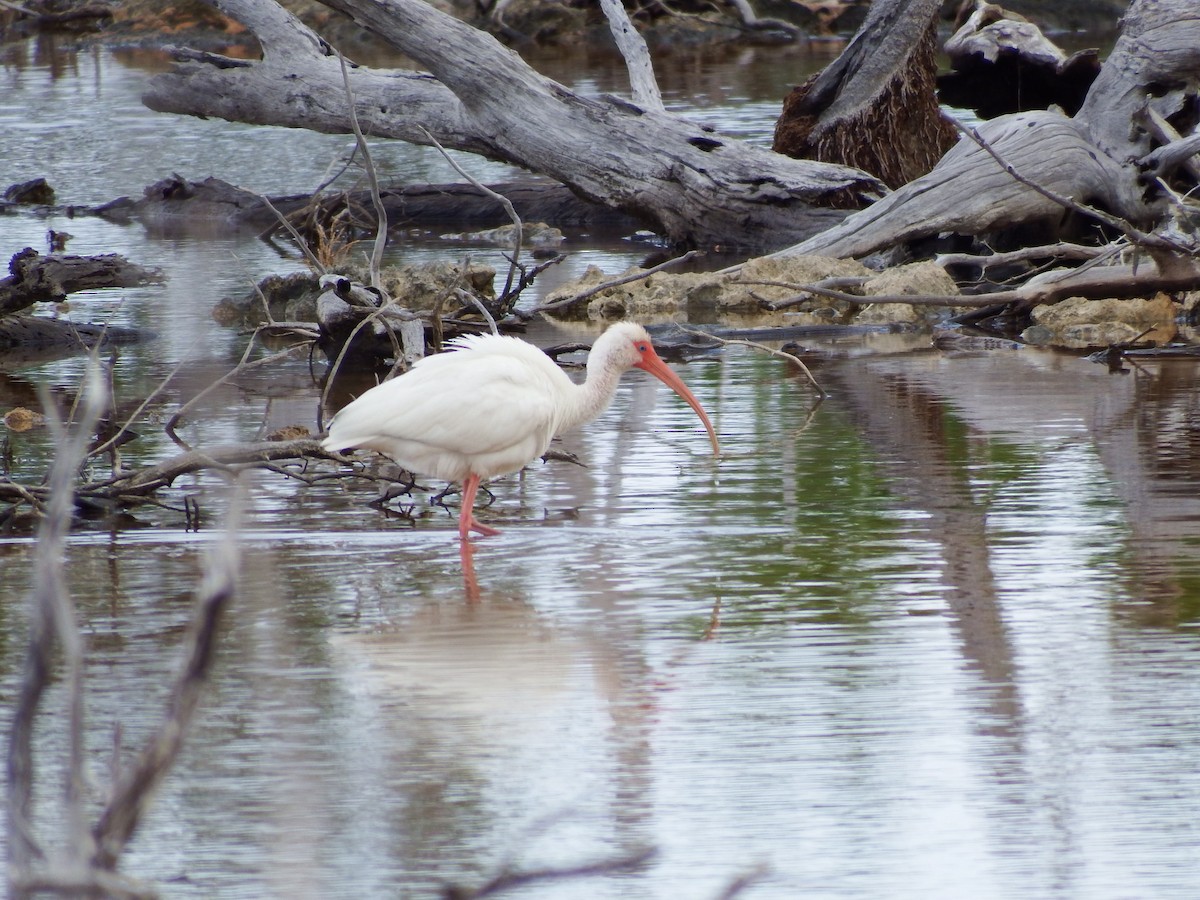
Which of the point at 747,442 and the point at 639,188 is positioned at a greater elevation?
the point at 639,188

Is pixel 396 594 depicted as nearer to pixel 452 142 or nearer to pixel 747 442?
pixel 747 442

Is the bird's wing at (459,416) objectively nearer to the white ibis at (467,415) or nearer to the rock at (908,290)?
the white ibis at (467,415)

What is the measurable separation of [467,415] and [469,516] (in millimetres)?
354

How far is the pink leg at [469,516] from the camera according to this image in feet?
21.7

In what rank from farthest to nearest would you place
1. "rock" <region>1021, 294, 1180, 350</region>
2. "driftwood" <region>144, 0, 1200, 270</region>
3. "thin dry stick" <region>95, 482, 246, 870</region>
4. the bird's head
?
1. "driftwood" <region>144, 0, 1200, 270</region>
2. "rock" <region>1021, 294, 1180, 350</region>
3. the bird's head
4. "thin dry stick" <region>95, 482, 246, 870</region>

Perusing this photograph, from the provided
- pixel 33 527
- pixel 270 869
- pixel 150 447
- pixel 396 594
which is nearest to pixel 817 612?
pixel 396 594

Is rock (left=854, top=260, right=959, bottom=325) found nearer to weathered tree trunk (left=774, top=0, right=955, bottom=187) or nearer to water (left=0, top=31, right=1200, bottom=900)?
water (left=0, top=31, right=1200, bottom=900)

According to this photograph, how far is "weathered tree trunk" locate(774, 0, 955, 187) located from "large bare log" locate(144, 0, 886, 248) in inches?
34.7

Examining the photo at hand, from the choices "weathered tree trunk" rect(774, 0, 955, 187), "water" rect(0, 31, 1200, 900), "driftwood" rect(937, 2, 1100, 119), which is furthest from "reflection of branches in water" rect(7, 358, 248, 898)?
"weathered tree trunk" rect(774, 0, 955, 187)

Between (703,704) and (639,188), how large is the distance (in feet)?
31.8

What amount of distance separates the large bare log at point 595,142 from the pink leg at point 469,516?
24.7 feet

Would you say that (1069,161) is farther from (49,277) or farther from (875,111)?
(49,277)

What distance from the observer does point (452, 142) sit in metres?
14.7

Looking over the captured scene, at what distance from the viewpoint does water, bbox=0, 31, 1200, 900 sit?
393 centimetres
